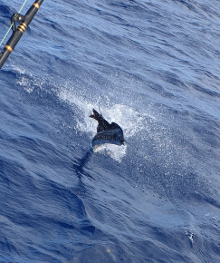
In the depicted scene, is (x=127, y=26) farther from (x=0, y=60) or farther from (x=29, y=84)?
(x=0, y=60)

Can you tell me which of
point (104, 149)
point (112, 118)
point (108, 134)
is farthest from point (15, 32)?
point (112, 118)

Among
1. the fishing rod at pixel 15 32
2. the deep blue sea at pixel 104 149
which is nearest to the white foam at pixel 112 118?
the deep blue sea at pixel 104 149

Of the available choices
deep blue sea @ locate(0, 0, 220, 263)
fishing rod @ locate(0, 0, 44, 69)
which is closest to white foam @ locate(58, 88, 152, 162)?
deep blue sea @ locate(0, 0, 220, 263)

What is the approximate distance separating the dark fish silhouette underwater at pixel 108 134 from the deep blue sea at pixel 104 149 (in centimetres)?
72

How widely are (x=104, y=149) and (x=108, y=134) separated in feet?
4.57

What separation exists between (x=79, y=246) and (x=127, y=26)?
20.7 meters

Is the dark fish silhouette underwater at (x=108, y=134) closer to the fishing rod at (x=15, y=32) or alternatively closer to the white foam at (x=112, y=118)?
the white foam at (x=112, y=118)

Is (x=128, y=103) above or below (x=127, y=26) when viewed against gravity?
below

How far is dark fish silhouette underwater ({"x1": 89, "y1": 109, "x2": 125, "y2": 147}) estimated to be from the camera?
41.4ft

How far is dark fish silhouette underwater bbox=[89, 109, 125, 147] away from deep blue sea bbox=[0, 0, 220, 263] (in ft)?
2.35

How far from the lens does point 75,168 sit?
12516mm

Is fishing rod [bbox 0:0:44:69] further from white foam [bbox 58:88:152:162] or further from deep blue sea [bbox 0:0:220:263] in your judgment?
white foam [bbox 58:88:152:162]

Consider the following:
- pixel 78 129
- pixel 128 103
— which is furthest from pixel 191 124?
pixel 78 129

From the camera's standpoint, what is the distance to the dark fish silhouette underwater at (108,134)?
12628mm
